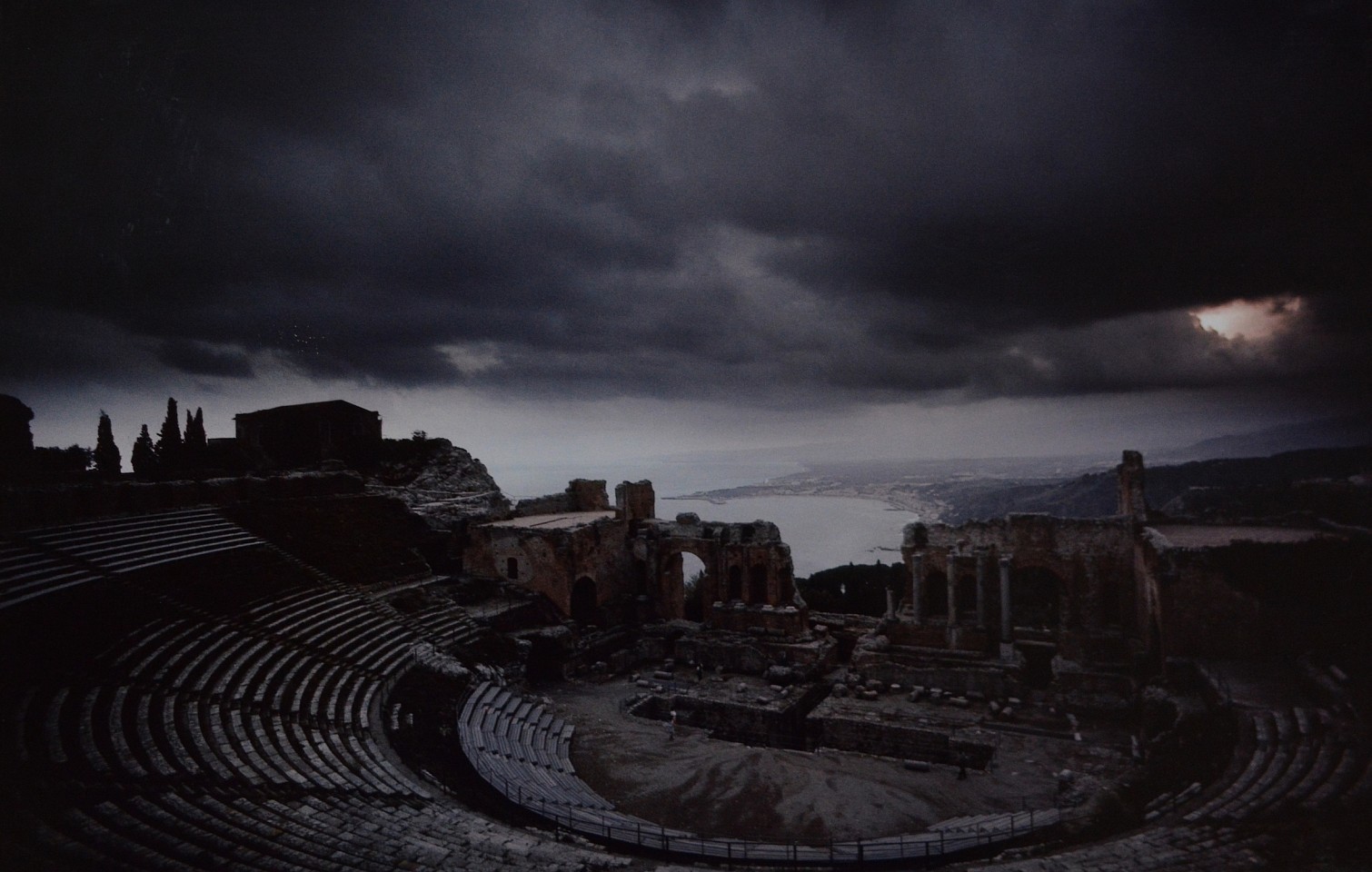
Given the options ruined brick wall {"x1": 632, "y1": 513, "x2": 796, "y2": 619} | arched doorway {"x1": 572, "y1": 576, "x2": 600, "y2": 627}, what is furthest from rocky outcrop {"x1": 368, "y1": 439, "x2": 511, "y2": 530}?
ruined brick wall {"x1": 632, "y1": 513, "x2": 796, "y2": 619}

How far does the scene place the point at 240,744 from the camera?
1127cm

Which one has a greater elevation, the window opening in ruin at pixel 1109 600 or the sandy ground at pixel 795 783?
the window opening in ruin at pixel 1109 600

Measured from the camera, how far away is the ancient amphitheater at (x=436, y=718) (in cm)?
901

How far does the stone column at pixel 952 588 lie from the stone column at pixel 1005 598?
56.6 inches

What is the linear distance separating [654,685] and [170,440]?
25.6 m

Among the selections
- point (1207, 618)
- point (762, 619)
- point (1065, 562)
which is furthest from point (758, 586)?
point (1207, 618)

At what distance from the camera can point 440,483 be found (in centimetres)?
3466

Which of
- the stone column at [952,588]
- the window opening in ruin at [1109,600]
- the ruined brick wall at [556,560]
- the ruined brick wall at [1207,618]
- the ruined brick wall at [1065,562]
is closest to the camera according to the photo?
the ruined brick wall at [1207,618]

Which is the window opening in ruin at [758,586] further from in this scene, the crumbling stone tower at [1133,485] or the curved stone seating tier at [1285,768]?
the curved stone seating tier at [1285,768]

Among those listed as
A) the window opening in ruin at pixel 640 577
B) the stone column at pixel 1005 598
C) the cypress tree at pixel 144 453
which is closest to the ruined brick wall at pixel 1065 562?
the stone column at pixel 1005 598

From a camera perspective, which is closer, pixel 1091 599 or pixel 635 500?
pixel 1091 599

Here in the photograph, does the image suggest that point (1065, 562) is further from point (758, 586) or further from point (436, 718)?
point (436, 718)

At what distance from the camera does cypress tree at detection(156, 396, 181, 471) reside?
3127 centimetres

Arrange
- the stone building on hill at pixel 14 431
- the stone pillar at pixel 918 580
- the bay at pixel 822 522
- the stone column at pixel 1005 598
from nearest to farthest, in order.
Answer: the stone building on hill at pixel 14 431, the stone column at pixel 1005 598, the stone pillar at pixel 918 580, the bay at pixel 822 522
